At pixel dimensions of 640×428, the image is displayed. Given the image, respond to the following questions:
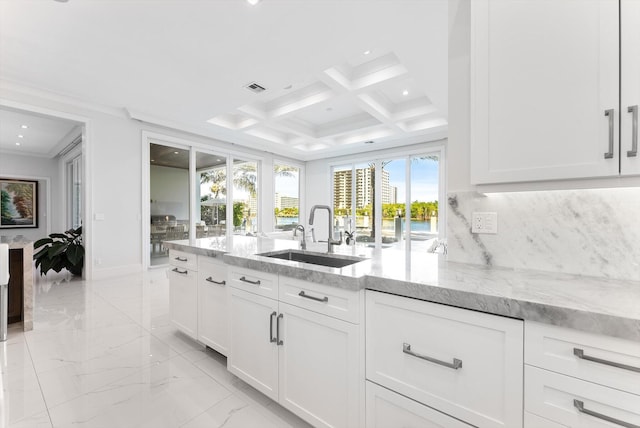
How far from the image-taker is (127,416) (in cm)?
160

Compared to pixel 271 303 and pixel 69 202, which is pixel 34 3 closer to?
pixel 271 303

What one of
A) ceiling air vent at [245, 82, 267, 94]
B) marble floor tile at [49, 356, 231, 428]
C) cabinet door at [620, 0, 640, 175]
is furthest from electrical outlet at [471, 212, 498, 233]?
ceiling air vent at [245, 82, 267, 94]

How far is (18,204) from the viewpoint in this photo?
7.65m

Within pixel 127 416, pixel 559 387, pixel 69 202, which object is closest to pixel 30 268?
pixel 127 416

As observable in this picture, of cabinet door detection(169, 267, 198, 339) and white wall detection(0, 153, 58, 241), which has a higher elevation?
white wall detection(0, 153, 58, 241)

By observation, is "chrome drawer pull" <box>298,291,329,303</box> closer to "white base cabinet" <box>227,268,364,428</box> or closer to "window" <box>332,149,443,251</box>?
"white base cabinet" <box>227,268,364,428</box>

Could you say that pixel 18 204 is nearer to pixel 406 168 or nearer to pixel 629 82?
pixel 406 168

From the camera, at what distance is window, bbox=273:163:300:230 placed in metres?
8.23

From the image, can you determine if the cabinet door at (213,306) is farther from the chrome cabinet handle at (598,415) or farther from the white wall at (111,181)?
the white wall at (111,181)

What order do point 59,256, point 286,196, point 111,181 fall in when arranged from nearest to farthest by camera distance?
point 59,256 → point 111,181 → point 286,196

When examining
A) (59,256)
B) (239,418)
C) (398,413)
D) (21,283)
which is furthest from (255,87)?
(59,256)

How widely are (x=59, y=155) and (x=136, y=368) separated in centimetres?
840

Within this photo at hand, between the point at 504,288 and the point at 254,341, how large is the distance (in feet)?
4.33

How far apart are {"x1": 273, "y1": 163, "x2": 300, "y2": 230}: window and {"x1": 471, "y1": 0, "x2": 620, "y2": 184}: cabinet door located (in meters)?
6.97
